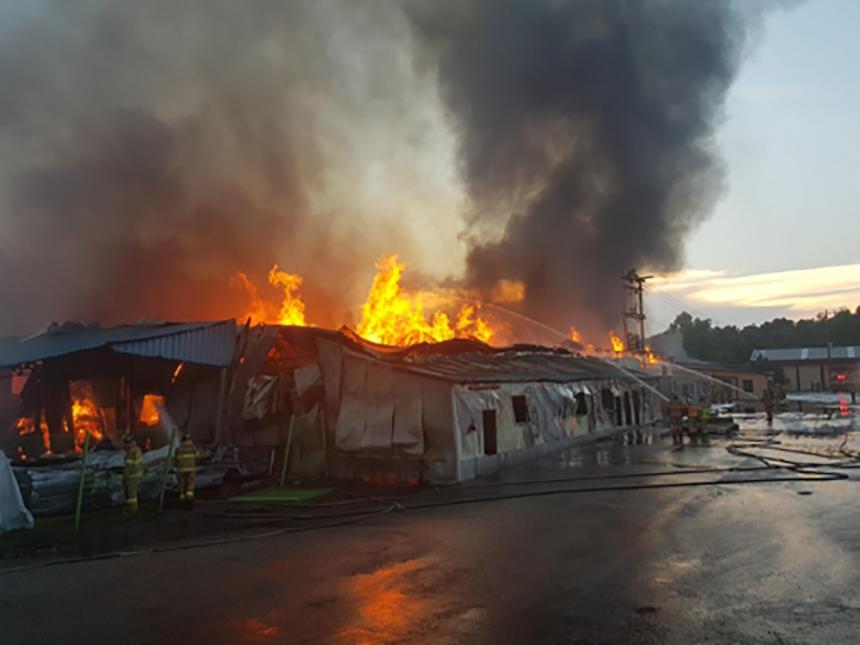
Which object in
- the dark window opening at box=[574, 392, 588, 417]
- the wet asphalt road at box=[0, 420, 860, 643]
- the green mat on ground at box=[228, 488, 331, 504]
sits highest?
the dark window opening at box=[574, 392, 588, 417]

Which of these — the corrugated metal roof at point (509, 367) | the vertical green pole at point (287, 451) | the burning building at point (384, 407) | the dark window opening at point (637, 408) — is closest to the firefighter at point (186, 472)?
the vertical green pole at point (287, 451)

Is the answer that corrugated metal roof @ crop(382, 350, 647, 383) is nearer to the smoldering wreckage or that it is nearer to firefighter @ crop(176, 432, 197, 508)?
the smoldering wreckage

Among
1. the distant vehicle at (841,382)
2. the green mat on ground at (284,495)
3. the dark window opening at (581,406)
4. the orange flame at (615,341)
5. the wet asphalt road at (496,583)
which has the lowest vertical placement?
the wet asphalt road at (496,583)

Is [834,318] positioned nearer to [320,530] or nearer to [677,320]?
[677,320]

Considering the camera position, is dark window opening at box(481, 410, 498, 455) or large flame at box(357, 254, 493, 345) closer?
dark window opening at box(481, 410, 498, 455)

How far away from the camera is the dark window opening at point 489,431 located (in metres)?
15.9

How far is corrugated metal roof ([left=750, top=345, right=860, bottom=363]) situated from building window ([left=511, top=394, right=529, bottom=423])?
63.9 metres

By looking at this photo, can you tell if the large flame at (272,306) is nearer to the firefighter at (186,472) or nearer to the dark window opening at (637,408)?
the firefighter at (186,472)

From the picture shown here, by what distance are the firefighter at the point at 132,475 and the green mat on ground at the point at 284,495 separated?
1865 millimetres

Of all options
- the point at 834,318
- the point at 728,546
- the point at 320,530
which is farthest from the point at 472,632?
the point at 834,318

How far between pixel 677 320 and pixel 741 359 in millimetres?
25408

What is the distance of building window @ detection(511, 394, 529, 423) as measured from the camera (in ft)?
58.6

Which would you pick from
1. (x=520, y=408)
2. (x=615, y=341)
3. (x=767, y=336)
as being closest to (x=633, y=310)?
(x=615, y=341)

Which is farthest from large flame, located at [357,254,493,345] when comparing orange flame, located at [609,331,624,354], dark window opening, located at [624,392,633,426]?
orange flame, located at [609,331,624,354]
